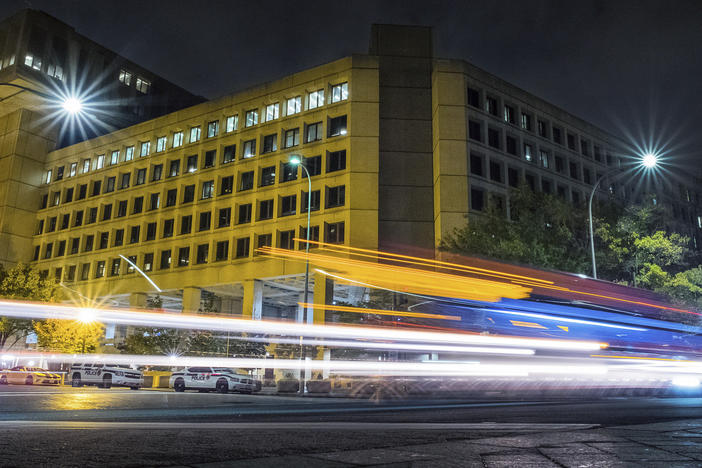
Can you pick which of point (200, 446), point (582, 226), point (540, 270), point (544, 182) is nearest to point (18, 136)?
point (544, 182)

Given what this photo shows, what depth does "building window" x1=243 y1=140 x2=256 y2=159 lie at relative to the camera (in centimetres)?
5272

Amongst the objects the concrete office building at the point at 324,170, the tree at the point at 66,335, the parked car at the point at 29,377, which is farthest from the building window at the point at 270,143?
the parked car at the point at 29,377

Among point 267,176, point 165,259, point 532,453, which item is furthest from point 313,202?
point 532,453

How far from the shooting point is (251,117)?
5384 centimetres

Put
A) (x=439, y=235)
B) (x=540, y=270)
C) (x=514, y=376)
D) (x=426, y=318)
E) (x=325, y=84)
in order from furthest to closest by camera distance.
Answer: (x=325, y=84), (x=439, y=235), (x=426, y=318), (x=514, y=376), (x=540, y=270)

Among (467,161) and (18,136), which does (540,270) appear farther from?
(18,136)

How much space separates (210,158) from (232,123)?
155 inches

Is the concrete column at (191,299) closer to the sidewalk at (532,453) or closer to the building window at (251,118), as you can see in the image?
the building window at (251,118)

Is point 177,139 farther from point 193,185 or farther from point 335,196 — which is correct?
point 335,196

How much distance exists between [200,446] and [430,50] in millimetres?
49304

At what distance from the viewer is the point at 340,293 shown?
5303cm

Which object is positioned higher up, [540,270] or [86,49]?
[86,49]

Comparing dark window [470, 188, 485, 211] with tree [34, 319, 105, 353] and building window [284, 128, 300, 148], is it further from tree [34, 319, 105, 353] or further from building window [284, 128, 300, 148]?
tree [34, 319, 105, 353]

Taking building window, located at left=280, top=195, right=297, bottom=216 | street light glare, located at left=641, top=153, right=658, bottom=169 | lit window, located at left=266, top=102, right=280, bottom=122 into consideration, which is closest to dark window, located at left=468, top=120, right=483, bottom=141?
building window, located at left=280, top=195, right=297, bottom=216
